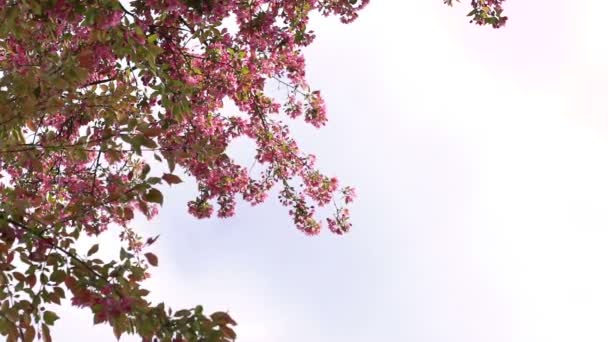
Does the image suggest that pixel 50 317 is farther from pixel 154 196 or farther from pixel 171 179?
pixel 171 179

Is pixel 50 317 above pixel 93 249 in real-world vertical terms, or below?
below

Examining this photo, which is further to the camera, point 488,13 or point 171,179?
point 488,13

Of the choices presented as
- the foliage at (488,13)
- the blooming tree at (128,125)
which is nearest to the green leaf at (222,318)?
the blooming tree at (128,125)

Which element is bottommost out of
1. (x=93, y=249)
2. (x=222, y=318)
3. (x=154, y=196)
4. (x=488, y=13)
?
(x=222, y=318)

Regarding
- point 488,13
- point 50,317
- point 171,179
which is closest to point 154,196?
point 171,179

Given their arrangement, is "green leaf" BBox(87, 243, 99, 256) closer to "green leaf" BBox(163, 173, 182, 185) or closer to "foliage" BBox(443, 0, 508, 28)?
"green leaf" BBox(163, 173, 182, 185)

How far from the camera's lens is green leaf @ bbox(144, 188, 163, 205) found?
3.52 metres

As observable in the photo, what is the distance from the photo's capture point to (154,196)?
11.6ft

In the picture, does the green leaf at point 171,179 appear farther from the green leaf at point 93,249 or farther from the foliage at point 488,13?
the foliage at point 488,13

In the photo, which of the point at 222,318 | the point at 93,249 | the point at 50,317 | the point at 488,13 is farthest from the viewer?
the point at 488,13

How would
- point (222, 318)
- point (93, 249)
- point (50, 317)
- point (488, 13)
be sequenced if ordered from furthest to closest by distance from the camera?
point (488, 13) < point (93, 249) < point (50, 317) < point (222, 318)

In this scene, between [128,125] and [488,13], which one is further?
[488,13]

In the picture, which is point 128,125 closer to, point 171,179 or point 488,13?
point 171,179

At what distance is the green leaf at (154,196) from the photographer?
3.52 meters
